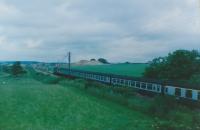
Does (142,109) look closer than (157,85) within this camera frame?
Yes

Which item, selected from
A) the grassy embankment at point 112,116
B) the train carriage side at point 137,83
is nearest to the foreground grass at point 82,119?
the grassy embankment at point 112,116

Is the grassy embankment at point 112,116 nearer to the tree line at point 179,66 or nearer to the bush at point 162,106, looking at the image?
the bush at point 162,106

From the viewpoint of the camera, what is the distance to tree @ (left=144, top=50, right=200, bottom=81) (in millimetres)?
24578

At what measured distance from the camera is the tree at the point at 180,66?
80.6 feet

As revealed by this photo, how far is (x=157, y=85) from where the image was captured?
59.4 ft

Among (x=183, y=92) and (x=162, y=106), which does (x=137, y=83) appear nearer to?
(x=183, y=92)

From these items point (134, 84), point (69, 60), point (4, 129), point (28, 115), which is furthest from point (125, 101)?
point (69, 60)

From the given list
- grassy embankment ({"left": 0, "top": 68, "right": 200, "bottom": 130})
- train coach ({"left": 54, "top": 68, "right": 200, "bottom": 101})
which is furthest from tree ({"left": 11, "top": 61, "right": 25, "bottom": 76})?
grassy embankment ({"left": 0, "top": 68, "right": 200, "bottom": 130})

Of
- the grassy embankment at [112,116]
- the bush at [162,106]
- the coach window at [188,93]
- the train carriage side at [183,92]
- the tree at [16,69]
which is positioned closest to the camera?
the grassy embankment at [112,116]

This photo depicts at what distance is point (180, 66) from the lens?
2517 centimetres

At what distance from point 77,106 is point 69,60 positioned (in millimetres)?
28204

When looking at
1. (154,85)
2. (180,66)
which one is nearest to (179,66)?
(180,66)

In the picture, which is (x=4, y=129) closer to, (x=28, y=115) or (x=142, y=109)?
(x=28, y=115)

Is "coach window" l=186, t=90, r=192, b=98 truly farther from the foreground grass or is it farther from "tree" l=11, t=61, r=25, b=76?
"tree" l=11, t=61, r=25, b=76
